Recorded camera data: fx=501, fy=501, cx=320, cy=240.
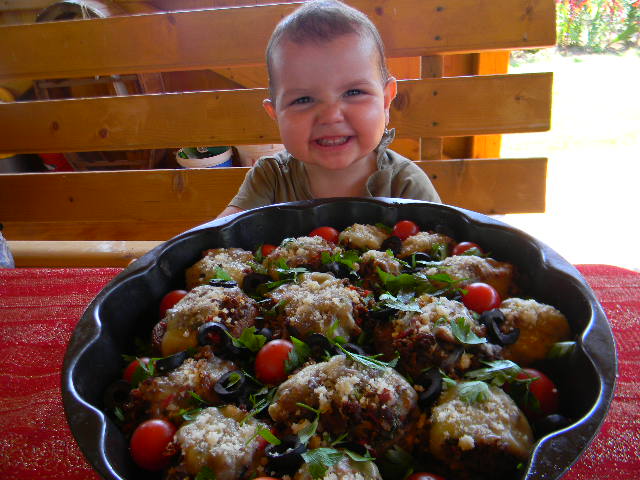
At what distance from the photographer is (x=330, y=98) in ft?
5.63

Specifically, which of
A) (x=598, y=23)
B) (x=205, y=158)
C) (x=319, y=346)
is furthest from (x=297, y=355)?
(x=598, y=23)

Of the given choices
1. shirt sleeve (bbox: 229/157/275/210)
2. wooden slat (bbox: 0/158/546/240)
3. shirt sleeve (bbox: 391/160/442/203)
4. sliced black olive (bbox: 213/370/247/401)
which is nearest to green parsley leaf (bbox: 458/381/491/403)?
sliced black olive (bbox: 213/370/247/401)

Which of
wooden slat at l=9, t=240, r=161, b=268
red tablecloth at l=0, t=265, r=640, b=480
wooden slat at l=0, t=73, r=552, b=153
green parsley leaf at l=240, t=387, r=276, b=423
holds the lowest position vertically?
wooden slat at l=9, t=240, r=161, b=268

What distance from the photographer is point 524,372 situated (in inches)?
40.6

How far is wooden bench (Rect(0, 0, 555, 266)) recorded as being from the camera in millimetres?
2969

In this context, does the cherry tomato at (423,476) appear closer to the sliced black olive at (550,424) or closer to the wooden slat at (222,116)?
the sliced black olive at (550,424)

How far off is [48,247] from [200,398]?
2.78 meters

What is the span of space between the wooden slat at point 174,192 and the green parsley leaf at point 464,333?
2.21 metres

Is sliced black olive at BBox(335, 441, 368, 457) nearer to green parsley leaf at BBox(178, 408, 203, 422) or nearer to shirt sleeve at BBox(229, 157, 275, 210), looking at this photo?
green parsley leaf at BBox(178, 408, 203, 422)

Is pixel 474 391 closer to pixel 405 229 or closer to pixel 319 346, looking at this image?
→ pixel 319 346

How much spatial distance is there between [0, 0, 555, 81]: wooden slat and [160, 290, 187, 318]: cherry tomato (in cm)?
219

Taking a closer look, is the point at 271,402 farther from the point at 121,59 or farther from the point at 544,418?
the point at 121,59

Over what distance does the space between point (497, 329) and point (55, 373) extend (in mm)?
1205

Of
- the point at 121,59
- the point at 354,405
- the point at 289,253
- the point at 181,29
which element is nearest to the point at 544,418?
the point at 354,405
